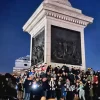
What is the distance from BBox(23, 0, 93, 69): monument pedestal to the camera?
58.6ft

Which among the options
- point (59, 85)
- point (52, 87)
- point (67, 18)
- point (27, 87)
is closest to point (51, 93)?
point (52, 87)

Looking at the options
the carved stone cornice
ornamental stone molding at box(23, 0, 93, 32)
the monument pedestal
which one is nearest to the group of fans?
the monument pedestal

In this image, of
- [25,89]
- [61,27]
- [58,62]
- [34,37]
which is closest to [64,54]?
[58,62]

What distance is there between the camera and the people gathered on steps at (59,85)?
45.0 feet

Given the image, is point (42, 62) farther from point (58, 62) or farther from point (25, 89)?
point (25, 89)

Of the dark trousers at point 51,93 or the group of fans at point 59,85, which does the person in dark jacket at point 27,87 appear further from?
the dark trousers at point 51,93

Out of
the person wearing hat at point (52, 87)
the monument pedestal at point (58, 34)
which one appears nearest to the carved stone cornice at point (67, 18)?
the monument pedestal at point (58, 34)

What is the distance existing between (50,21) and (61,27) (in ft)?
3.66

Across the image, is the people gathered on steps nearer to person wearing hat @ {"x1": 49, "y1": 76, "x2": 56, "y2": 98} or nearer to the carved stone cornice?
person wearing hat @ {"x1": 49, "y1": 76, "x2": 56, "y2": 98}

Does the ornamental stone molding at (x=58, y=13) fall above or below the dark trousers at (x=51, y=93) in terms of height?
above

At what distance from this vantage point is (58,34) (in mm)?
18609

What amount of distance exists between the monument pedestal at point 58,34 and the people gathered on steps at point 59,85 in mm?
1386

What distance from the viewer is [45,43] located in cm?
1770

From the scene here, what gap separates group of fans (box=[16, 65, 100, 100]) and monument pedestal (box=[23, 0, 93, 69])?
1407 mm
